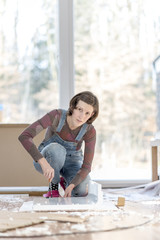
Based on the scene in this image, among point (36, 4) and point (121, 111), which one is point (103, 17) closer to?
point (36, 4)

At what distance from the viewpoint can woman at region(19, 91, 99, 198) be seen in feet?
7.31

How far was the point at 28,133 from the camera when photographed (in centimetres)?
223

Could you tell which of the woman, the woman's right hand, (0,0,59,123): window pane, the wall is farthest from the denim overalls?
(0,0,59,123): window pane

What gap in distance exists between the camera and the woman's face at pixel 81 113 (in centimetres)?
221

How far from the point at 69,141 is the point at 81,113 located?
0.21 meters

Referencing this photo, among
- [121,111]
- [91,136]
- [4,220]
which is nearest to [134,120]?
[121,111]

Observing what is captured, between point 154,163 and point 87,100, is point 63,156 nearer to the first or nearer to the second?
point 87,100

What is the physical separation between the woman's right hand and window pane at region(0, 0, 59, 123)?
116 centimetres

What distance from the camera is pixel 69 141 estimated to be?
234 centimetres

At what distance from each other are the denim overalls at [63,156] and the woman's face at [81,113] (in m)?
0.09

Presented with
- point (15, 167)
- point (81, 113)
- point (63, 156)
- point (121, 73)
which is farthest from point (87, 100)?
point (121, 73)

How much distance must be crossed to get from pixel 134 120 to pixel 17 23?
44.8 inches

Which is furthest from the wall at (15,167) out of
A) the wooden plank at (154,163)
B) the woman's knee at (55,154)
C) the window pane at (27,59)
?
the wooden plank at (154,163)

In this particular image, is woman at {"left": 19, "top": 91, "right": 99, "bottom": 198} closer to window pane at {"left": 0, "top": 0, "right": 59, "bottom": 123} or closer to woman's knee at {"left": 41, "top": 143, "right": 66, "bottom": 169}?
woman's knee at {"left": 41, "top": 143, "right": 66, "bottom": 169}
